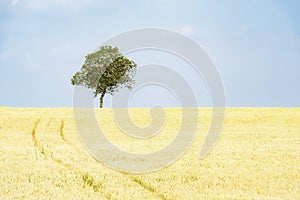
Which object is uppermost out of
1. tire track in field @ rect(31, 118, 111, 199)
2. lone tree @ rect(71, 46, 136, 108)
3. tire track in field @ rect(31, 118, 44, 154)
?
lone tree @ rect(71, 46, 136, 108)

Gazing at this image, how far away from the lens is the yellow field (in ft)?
43.6

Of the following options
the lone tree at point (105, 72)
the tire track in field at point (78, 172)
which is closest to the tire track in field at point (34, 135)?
the tire track in field at point (78, 172)

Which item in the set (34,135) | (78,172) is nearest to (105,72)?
(34,135)

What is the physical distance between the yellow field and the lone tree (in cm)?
3479

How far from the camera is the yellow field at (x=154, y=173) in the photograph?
43.6 feet

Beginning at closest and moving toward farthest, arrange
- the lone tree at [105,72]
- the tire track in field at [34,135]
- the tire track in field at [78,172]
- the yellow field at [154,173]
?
the yellow field at [154,173]
the tire track in field at [78,172]
the tire track in field at [34,135]
the lone tree at [105,72]

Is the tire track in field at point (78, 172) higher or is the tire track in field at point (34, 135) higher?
the tire track in field at point (34, 135)

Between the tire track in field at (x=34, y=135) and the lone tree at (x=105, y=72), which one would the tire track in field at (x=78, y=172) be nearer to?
the tire track in field at (x=34, y=135)

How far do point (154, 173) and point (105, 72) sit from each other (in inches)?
2144

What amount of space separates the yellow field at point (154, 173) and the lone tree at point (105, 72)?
1370 inches

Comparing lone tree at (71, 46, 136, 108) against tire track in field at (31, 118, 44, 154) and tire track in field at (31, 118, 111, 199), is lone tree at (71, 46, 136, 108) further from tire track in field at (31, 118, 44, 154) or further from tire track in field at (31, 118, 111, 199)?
tire track in field at (31, 118, 111, 199)

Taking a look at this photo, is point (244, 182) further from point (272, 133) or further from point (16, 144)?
point (272, 133)

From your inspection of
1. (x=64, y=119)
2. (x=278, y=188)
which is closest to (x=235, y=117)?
(x=64, y=119)

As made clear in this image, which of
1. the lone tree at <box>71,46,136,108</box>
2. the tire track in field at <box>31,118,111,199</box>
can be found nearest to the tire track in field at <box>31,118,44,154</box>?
the tire track in field at <box>31,118,111,199</box>
